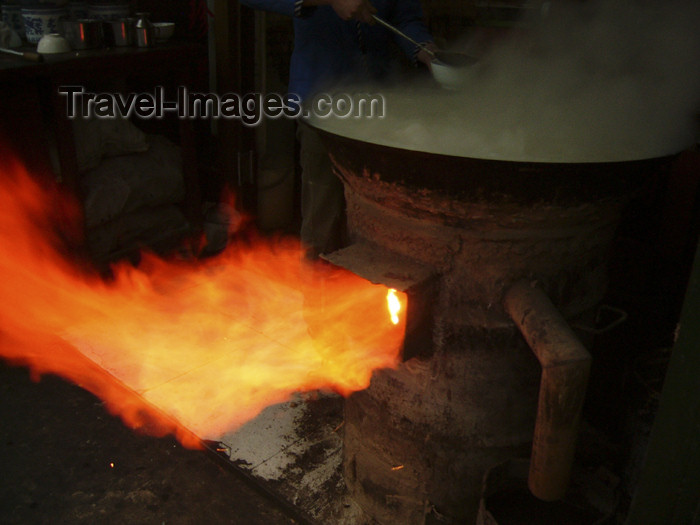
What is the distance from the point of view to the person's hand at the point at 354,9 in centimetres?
246

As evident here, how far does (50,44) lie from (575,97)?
3187mm

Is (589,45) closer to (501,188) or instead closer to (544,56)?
(544,56)

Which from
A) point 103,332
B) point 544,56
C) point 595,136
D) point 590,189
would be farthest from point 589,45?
point 103,332

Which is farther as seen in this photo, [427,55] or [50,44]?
[50,44]

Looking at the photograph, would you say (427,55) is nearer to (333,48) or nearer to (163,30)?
(333,48)

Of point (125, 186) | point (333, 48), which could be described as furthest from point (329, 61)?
point (125, 186)

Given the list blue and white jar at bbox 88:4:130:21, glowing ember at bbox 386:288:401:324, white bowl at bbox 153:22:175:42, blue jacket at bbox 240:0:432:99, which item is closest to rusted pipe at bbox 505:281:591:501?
glowing ember at bbox 386:288:401:324

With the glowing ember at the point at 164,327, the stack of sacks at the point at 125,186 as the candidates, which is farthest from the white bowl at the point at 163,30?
the glowing ember at the point at 164,327

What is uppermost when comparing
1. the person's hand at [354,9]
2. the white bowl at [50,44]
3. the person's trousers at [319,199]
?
the person's hand at [354,9]

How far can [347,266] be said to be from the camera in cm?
191

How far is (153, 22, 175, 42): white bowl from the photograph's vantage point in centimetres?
436

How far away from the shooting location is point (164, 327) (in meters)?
3.78

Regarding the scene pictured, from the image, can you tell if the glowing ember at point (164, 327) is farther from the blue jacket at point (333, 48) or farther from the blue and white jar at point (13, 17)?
the blue and white jar at point (13, 17)

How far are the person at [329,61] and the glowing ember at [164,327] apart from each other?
0.28 m
